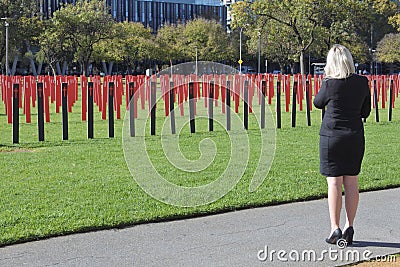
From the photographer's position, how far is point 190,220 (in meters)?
6.79

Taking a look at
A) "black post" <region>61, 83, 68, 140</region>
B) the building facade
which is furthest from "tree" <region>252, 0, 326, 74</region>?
the building facade

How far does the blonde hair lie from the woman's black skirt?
559 millimetres

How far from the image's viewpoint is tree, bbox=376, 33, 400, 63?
6029 cm

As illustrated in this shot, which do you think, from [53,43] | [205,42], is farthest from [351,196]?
[205,42]

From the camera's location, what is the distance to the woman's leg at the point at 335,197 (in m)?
5.82

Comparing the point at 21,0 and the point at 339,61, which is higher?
the point at 21,0

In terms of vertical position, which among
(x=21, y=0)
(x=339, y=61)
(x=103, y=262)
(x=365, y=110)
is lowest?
(x=103, y=262)

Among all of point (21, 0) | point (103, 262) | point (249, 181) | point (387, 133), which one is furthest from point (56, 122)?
point (21, 0)

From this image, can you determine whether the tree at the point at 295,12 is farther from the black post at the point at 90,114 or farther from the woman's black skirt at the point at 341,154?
the woman's black skirt at the point at 341,154

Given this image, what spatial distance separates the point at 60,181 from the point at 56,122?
10.1 m

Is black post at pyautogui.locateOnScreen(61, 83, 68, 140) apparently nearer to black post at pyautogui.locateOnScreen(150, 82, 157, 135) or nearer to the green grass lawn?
the green grass lawn

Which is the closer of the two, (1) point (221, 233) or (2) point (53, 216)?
(1) point (221, 233)

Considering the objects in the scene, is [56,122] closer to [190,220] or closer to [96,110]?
[96,110]

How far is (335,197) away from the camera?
5.88m
